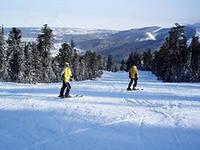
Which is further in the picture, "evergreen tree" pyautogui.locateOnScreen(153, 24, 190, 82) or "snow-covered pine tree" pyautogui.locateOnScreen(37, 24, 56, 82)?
"evergreen tree" pyautogui.locateOnScreen(153, 24, 190, 82)

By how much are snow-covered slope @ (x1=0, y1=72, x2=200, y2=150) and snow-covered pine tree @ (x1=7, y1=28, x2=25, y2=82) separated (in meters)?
47.2

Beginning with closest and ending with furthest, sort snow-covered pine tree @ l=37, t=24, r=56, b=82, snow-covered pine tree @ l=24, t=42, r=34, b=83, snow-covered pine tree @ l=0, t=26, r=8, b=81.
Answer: snow-covered pine tree @ l=0, t=26, r=8, b=81
snow-covered pine tree @ l=24, t=42, r=34, b=83
snow-covered pine tree @ l=37, t=24, r=56, b=82

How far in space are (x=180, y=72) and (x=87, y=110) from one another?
220 feet

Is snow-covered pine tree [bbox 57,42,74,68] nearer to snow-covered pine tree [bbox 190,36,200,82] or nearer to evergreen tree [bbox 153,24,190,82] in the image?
evergreen tree [bbox 153,24,190,82]

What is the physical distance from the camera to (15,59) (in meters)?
69.1

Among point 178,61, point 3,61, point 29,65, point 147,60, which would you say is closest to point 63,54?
point 29,65

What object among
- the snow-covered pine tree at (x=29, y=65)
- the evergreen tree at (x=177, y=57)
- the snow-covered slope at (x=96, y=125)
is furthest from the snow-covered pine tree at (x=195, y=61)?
the snow-covered slope at (x=96, y=125)

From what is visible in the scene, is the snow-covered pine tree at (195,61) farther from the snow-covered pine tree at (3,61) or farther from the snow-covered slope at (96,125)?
the snow-covered slope at (96,125)

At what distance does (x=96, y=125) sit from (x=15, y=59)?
56189 mm

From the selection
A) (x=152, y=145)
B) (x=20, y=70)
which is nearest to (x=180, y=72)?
(x=20, y=70)

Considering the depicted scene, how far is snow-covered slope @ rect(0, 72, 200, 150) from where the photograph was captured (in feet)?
40.9

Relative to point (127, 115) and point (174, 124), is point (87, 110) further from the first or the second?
point (174, 124)

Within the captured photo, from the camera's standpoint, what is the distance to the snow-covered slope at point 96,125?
12.5 m

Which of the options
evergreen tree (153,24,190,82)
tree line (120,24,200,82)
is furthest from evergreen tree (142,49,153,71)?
evergreen tree (153,24,190,82)
